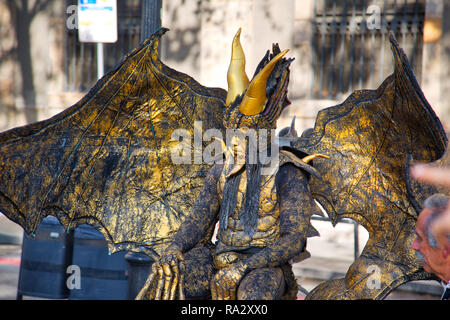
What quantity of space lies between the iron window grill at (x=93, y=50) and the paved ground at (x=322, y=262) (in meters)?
2.73

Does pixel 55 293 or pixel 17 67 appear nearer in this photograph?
pixel 55 293

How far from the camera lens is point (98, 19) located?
18.6 ft

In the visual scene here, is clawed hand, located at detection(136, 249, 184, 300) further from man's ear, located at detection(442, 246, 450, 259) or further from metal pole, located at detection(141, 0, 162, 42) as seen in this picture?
metal pole, located at detection(141, 0, 162, 42)

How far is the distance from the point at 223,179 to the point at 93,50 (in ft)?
25.4

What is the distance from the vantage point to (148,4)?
4930 mm

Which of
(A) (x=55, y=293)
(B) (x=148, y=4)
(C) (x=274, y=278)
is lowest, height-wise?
Result: (A) (x=55, y=293)

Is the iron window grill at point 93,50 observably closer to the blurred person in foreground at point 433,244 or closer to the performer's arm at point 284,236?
the performer's arm at point 284,236

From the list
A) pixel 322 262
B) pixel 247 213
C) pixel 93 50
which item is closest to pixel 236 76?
pixel 247 213

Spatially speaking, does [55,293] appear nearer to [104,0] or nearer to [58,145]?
[58,145]

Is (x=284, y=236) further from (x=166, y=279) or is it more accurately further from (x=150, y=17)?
(x=150, y=17)

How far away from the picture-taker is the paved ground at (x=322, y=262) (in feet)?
22.8

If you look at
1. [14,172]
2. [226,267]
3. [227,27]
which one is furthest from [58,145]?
[227,27]

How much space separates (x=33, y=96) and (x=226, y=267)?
862 centimetres

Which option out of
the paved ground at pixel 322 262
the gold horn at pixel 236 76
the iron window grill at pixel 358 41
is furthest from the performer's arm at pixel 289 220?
the iron window grill at pixel 358 41
